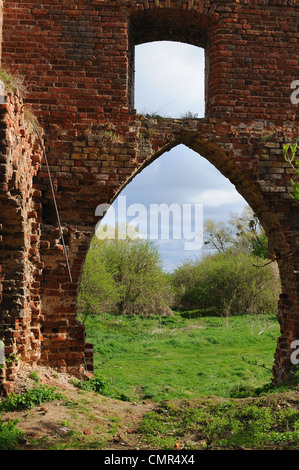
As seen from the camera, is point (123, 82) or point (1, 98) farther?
point (123, 82)

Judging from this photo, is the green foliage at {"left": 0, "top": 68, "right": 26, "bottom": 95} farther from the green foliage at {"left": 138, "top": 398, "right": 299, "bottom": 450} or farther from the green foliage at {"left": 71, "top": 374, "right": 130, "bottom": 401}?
the green foliage at {"left": 138, "top": 398, "right": 299, "bottom": 450}

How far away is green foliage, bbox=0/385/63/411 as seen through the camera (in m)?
5.19

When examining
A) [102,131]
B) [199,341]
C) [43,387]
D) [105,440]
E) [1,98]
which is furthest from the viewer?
[199,341]

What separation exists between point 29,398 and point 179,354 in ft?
21.3

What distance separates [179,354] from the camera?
11.4m

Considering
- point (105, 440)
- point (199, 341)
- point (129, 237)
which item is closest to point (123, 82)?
point (105, 440)

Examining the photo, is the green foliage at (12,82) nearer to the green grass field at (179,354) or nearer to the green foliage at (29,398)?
the green foliage at (29,398)

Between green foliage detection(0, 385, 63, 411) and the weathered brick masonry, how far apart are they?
27.2 inches

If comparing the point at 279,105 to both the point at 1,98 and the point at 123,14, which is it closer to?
the point at 123,14

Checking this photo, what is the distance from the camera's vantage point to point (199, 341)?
1277cm

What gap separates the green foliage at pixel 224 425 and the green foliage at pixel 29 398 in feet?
3.78

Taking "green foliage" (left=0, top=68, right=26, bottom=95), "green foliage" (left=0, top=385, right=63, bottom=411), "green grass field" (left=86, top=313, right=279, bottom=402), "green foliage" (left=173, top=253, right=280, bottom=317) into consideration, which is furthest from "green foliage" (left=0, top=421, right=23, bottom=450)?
"green foliage" (left=173, top=253, right=280, bottom=317)

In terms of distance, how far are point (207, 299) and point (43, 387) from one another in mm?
15713

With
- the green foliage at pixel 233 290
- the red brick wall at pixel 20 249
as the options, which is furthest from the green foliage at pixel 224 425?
the green foliage at pixel 233 290
